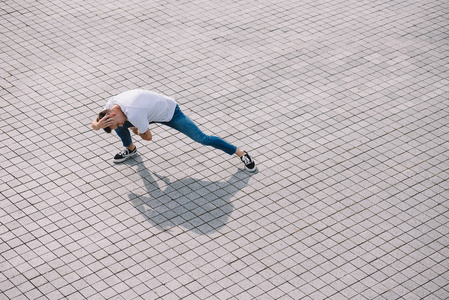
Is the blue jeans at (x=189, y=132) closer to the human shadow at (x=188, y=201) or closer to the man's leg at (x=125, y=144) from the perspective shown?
the man's leg at (x=125, y=144)

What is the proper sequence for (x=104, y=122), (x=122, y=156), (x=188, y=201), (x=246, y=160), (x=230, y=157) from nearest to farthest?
1. (x=104, y=122)
2. (x=188, y=201)
3. (x=246, y=160)
4. (x=122, y=156)
5. (x=230, y=157)

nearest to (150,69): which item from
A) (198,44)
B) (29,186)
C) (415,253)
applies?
(198,44)

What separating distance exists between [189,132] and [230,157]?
812mm

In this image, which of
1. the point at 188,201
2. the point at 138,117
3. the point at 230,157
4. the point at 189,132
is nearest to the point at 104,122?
the point at 138,117

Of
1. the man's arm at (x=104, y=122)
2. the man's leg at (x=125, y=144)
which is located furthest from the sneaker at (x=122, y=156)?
the man's arm at (x=104, y=122)

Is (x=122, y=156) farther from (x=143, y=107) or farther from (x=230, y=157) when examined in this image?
(x=230, y=157)

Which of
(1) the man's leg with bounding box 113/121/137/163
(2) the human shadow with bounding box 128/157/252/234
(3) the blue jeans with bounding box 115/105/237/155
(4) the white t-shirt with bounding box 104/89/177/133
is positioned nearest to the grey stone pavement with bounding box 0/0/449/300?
(2) the human shadow with bounding box 128/157/252/234

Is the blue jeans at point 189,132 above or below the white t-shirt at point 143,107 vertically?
below

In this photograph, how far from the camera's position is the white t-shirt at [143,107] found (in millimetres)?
7281

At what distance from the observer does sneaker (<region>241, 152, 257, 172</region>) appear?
7887 mm

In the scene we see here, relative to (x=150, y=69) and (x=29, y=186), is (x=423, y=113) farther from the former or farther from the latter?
(x=29, y=186)

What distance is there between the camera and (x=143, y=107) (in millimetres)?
7316

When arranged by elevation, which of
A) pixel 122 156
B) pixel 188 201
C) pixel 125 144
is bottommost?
pixel 188 201

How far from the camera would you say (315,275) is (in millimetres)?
6590
